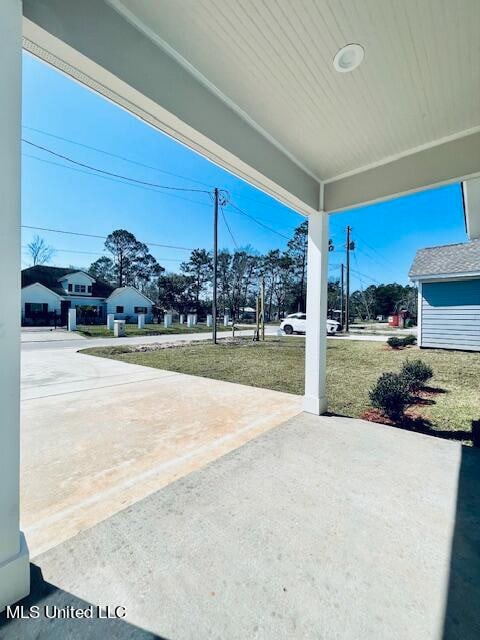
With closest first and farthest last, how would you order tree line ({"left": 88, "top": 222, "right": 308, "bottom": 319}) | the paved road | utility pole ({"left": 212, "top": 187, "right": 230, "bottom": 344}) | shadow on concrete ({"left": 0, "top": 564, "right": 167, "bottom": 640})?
1. shadow on concrete ({"left": 0, "top": 564, "right": 167, "bottom": 640})
2. the paved road
3. utility pole ({"left": 212, "top": 187, "right": 230, "bottom": 344})
4. tree line ({"left": 88, "top": 222, "right": 308, "bottom": 319})

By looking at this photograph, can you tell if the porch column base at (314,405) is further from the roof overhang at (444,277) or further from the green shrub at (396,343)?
the green shrub at (396,343)

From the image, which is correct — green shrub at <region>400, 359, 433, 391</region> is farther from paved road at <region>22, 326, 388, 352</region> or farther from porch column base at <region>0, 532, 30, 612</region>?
paved road at <region>22, 326, 388, 352</region>

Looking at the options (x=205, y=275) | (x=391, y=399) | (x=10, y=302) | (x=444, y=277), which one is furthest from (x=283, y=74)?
(x=205, y=275)

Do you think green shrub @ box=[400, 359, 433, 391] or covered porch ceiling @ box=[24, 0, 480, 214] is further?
green shrub @ box=[400, 359, 433, 391]

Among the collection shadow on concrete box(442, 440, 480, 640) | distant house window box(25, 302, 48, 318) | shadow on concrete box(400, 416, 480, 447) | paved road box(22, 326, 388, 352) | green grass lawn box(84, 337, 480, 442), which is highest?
distant house window box(25, 302, 48, 318)

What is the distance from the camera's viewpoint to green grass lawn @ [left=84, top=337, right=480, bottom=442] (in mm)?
4145

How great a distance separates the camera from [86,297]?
26.3 meters

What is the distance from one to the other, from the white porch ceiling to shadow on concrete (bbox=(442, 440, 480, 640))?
3.01 meters

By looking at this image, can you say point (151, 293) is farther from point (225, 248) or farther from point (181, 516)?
point (181, 516)

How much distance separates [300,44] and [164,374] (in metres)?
5.73

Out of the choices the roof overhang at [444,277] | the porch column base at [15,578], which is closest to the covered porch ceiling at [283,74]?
the porch column base at [15,578]

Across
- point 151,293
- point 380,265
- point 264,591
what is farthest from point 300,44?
point 380,265

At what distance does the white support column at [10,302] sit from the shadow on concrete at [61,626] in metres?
0.09

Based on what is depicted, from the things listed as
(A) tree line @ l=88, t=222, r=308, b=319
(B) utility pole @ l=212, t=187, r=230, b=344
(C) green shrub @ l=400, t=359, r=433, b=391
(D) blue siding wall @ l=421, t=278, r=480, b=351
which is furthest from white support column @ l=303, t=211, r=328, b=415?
(A) tree line @ l=88, t=222, r=308, b=319
